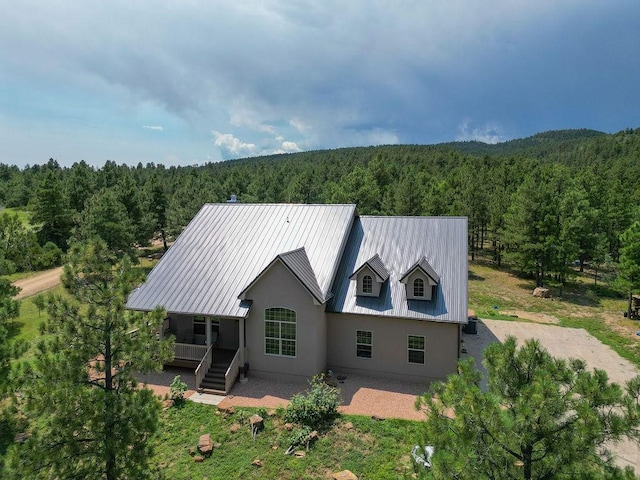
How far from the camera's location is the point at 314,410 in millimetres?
15133

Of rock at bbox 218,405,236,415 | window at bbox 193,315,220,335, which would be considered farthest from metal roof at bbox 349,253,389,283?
rock at bbox 218,405,236,415

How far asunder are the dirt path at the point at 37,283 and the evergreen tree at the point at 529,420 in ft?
121

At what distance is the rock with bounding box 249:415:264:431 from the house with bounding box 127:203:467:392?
3.28 metres

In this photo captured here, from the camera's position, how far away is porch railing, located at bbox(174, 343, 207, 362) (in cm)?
→ 1947

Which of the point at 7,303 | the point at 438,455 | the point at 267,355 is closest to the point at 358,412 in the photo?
the point at 267,355

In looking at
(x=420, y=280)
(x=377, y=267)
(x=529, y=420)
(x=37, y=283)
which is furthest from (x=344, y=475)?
(x=37, y=283)

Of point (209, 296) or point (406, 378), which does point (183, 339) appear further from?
point (406, 378)

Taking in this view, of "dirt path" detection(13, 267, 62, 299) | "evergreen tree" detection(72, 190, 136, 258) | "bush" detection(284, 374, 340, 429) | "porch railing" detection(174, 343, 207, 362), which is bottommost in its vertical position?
"bush" detection(284, 374, 340, 429)

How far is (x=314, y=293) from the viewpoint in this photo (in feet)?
58.8

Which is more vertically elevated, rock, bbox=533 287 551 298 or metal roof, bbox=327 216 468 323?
metal roof, bbox=327 216 468 323

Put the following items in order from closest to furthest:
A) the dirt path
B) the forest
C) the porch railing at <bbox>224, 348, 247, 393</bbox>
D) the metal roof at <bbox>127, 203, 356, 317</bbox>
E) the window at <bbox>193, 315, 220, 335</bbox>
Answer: the porch railing at <bbox>224, 348, 247, 393</bbox>, the metal roof at <bbox>127, 203, 356, 317</bbox>, the window at <bbox>193, 315, 220, 335</bbox>, the dirt path, the forest

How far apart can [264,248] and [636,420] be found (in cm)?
1862

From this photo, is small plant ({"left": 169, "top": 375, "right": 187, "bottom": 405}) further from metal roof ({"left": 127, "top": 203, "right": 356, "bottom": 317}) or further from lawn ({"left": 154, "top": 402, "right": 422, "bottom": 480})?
metal roof ({"left": 127, "top": 203, "right": 356, "bottom": 317})

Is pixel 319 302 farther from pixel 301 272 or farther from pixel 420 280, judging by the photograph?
pixel 420 280
